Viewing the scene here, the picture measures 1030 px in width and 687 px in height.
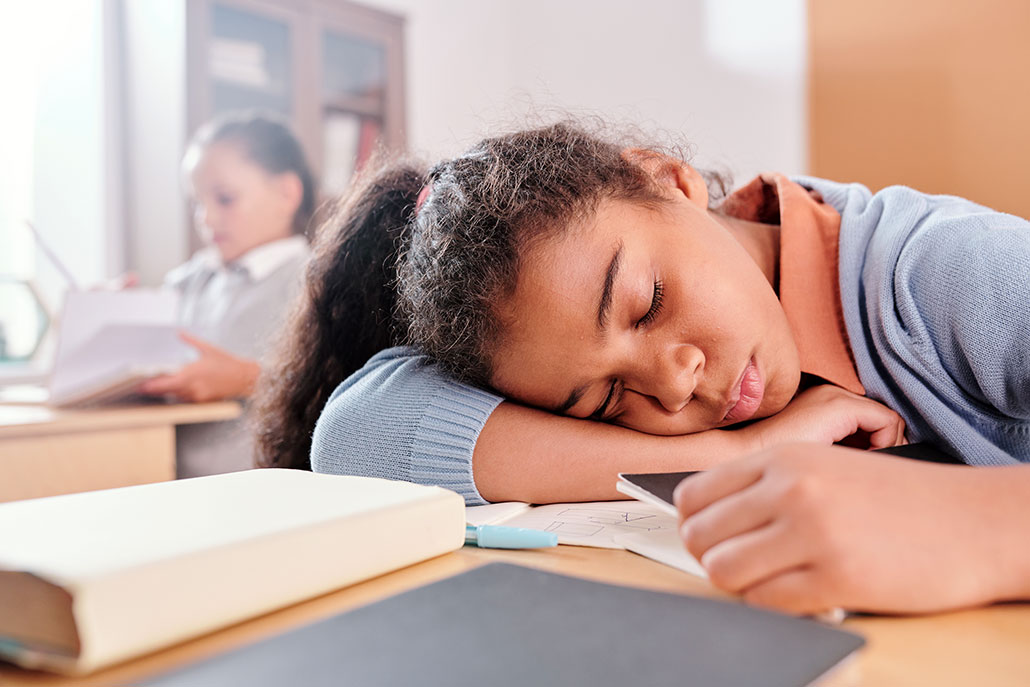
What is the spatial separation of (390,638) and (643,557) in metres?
0.21

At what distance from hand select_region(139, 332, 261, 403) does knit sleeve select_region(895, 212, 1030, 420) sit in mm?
1412

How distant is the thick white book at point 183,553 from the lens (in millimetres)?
339

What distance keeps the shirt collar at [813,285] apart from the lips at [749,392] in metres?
0.06

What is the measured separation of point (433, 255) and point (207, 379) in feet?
3.78

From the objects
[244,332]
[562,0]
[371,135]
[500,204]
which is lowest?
[244,332]

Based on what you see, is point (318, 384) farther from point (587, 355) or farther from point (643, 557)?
point (643, 557)

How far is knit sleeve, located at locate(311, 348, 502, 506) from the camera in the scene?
767 mm

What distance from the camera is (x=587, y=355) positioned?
77 centimetres

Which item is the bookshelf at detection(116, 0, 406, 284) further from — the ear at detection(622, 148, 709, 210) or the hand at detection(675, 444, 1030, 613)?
the hand at detection(675, 444, 1030, 613)

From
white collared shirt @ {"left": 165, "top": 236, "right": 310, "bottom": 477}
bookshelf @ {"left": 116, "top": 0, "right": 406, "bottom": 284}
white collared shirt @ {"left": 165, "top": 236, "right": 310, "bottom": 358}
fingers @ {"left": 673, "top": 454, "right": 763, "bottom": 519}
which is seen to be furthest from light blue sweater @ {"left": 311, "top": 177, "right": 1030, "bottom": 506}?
bookshelf @ {"left": 116, "top": 0, "right": 406, "bottom": 284}

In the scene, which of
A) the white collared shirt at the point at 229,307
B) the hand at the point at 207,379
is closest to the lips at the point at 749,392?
the hand at the point at 207,379

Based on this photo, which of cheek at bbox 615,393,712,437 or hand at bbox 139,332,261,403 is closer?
cheek at bbox 615,393,712,437

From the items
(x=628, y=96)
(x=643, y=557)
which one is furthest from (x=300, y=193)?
(x=643, y=557)

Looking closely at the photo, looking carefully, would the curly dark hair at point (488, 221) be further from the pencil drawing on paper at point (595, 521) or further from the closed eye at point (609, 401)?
the pencil drawing on paper at point (595, 521)
